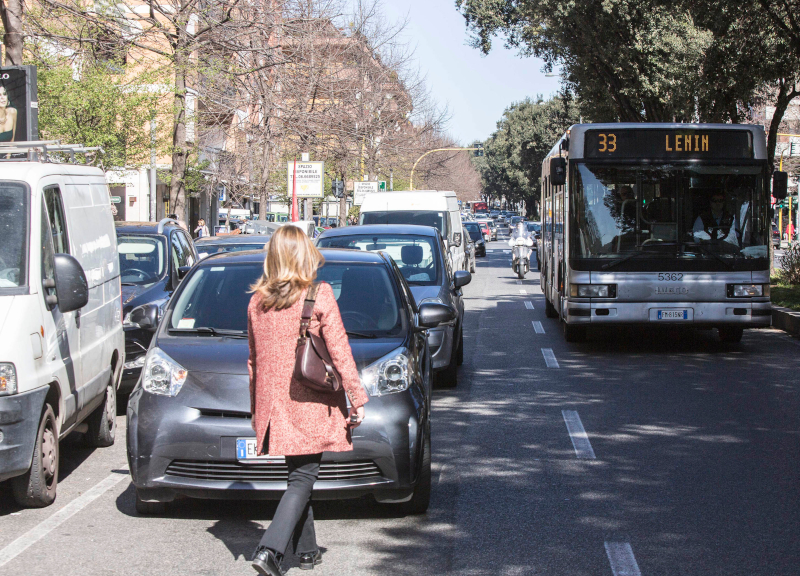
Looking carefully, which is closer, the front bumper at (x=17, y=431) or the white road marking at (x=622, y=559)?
the white road marking at (x=622, y=559)

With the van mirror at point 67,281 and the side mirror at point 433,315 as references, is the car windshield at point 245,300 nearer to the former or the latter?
the side mirror at point 433,315

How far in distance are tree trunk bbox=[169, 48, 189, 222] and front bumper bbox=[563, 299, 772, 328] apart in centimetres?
1061

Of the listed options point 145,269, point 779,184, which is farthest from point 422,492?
point 779,184

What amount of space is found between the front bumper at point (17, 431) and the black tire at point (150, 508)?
2.17ft

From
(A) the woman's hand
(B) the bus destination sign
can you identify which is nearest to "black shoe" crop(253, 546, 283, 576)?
(A) the woman's hand

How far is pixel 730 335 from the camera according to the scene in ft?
47.0

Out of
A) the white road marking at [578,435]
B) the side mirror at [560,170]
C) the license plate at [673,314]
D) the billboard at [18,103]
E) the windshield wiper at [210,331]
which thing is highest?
the billboard at [18,103]

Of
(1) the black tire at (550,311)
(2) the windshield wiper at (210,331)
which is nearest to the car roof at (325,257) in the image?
(2) the windshield wiper at (210,331)

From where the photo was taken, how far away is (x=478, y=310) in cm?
2017

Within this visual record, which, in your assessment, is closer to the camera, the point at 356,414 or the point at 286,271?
the point at 286,271

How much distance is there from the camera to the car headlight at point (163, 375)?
18.6 ft

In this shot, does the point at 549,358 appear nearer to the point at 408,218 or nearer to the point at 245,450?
the point at 245,450

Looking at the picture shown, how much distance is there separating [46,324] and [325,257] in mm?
1846

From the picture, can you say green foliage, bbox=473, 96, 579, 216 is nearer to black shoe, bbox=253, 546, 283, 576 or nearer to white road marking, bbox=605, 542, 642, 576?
white road marking, bbox=605, 542, 642, 576
